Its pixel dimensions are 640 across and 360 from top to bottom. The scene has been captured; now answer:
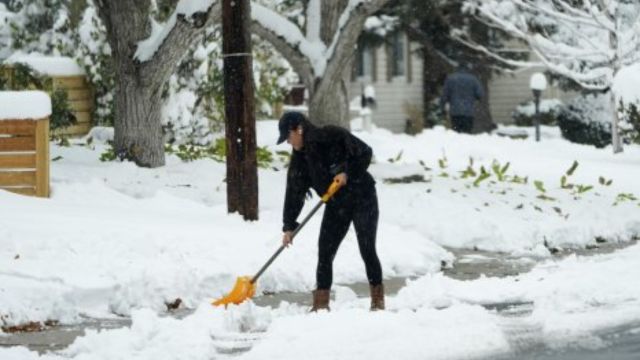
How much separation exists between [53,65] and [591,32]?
11.2 meters

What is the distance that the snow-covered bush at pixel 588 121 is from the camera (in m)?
29.8

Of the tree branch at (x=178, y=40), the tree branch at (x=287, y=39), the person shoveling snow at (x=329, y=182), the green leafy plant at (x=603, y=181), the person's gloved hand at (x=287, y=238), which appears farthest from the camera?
the green leafy plant at (x=603, y=181)

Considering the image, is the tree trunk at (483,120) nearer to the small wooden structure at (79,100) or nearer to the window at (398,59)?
the window at (398,59)

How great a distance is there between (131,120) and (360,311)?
7941mm

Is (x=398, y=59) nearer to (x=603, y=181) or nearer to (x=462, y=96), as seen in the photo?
(x=462, y=96)

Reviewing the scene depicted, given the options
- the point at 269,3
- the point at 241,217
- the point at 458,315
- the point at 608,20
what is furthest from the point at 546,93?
the point at 458,315

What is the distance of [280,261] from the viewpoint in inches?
478

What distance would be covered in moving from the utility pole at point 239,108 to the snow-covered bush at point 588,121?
57.5ft

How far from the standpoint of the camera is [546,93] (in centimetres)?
4009

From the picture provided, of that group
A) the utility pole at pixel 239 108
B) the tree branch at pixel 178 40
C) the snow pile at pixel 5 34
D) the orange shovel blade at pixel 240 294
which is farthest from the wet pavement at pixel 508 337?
the snow pile at pixel 5 34

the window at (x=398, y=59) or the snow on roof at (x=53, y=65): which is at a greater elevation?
the window at (x=398, y=59)

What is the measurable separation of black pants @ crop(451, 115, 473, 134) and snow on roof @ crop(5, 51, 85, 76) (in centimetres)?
→ 973

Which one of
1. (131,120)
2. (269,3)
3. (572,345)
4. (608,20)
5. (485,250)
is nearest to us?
(572,345)

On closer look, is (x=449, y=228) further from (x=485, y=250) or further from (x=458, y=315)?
(x=458, y=315)
